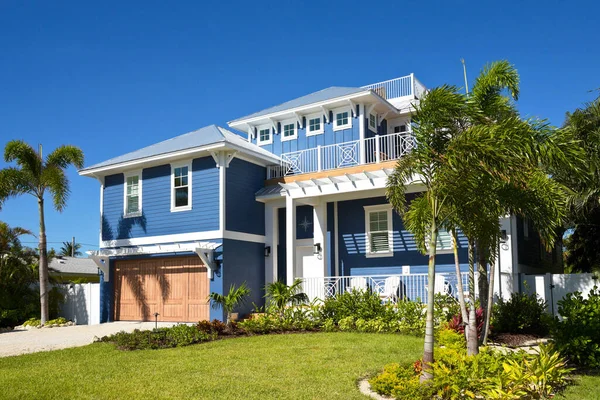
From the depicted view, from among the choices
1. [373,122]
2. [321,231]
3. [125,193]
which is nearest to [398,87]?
[373,122]

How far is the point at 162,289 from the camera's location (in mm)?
Result: 18781

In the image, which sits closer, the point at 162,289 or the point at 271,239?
the point at 162,289

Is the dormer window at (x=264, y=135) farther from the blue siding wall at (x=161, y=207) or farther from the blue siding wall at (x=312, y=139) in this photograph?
the blue siding wall at (x=161, y=207)

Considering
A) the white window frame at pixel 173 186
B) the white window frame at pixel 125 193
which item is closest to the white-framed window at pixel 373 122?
the white window frame at pixel 173 186

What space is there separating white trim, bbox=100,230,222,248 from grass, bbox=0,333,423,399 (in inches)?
208

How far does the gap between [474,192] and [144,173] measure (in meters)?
14.0

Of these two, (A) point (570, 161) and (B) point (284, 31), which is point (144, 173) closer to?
(B) point (284, 31)

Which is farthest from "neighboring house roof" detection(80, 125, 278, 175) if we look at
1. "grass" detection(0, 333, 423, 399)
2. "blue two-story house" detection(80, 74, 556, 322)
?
"grass" detection(0, 333, 423, 399)

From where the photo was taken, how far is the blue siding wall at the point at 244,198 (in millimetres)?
17734

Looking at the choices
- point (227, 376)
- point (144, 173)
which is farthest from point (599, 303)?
point (144, 173)

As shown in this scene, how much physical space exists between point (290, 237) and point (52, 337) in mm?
7443

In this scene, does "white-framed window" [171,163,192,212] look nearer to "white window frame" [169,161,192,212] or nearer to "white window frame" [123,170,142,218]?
"white window frame" [169,161,192,212]

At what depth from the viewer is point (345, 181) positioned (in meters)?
16.8

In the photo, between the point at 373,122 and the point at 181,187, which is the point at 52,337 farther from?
the point at 373,122
